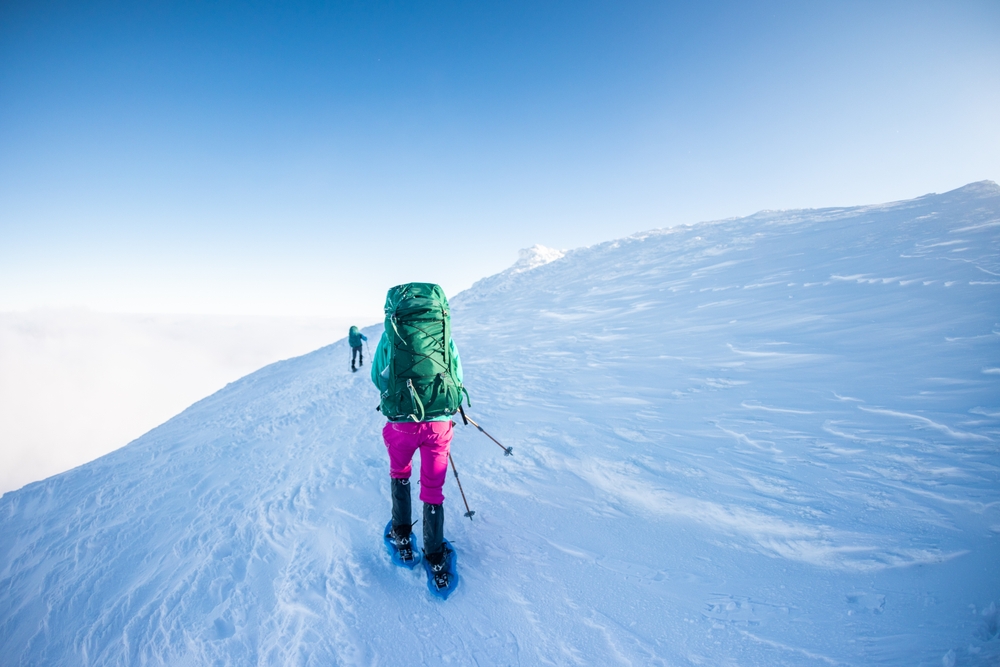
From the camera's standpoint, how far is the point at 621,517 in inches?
156

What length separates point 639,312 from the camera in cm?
1091

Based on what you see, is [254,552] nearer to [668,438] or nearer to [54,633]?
[54,633]

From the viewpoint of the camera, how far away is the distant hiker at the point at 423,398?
3.36 metres

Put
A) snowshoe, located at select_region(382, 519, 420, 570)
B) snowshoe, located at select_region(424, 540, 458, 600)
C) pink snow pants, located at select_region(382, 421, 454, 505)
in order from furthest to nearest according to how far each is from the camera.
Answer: snowshoe, located at select_region(382, 519, 420, 570) < pink snow pants, located at select_region(382, 421, 454, 505) < snowshoe, located at select_region(424, 540, 458, 600)

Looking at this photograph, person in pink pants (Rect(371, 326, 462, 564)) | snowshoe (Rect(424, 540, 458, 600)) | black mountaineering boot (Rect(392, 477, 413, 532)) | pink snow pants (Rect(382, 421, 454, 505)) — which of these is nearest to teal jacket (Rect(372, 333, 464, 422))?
person in pink pants (Rect(371, 326, 462, 564))

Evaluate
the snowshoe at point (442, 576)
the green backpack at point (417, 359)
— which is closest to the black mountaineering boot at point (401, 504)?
the snowshoe at point (442, 576)

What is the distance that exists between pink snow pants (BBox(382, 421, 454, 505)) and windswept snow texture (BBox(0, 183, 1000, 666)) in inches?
33.0

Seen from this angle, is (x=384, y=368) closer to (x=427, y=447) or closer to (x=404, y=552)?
(x=427, y=447)

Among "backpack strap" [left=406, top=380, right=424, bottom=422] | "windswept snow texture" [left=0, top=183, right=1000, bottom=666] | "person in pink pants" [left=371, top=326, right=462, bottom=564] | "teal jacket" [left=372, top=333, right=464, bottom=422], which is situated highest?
"teal jacket" [left=372, top=333, right=464, bottom=422]

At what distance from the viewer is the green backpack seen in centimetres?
337

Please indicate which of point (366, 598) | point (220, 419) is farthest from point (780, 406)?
point (220, 419)

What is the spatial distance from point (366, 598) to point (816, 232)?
56.4 ft

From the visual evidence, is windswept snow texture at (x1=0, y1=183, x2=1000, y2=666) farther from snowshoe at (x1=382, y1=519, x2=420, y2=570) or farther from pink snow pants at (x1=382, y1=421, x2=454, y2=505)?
pink snow pants at (x1=382, y1=421, x2=454, y2=505)

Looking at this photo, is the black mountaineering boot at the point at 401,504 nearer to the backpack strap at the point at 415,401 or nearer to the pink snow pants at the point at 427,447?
the pink snow pants at the point at 427,447
